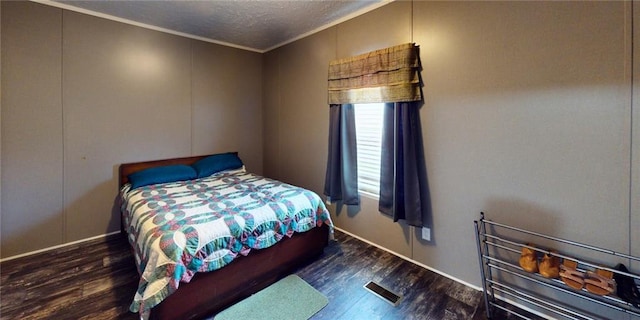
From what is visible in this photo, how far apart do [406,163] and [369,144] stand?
→ 0.66 meters

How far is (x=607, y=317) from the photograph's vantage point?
1684 millimetres

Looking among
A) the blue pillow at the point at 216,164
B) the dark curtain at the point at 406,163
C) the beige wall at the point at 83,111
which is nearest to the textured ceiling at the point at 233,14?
the beige wall at the point at 83,111

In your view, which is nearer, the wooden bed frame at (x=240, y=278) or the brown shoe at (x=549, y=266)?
the brown shoe at (x=549, y=266)

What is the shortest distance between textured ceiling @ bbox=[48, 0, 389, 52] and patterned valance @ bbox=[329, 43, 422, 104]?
0.55m

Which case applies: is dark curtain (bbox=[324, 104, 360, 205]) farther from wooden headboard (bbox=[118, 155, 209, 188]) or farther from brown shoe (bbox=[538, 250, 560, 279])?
wooden headboard (bbox=[118, 155, 209, 188])

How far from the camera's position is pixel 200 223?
79.7 inches

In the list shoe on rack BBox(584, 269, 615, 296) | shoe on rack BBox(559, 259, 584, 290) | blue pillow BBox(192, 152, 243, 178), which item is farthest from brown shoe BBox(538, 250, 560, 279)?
blue pillow BBox(192, 152, 243, 178)

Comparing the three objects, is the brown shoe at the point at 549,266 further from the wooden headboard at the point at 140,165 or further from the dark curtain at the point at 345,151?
the wooden headboard at the point at 140,165

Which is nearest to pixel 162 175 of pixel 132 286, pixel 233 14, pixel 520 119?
pixel 132 286

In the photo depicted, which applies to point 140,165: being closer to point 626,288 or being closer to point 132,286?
point 132,286

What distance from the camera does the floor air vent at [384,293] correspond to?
6.93 ft

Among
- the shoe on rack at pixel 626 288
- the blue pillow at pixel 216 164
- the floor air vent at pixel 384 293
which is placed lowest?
the floor air vent at pixel 384 293

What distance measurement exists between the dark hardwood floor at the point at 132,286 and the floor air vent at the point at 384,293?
0.04 meters

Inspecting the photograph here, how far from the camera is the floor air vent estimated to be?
211 centimetres
